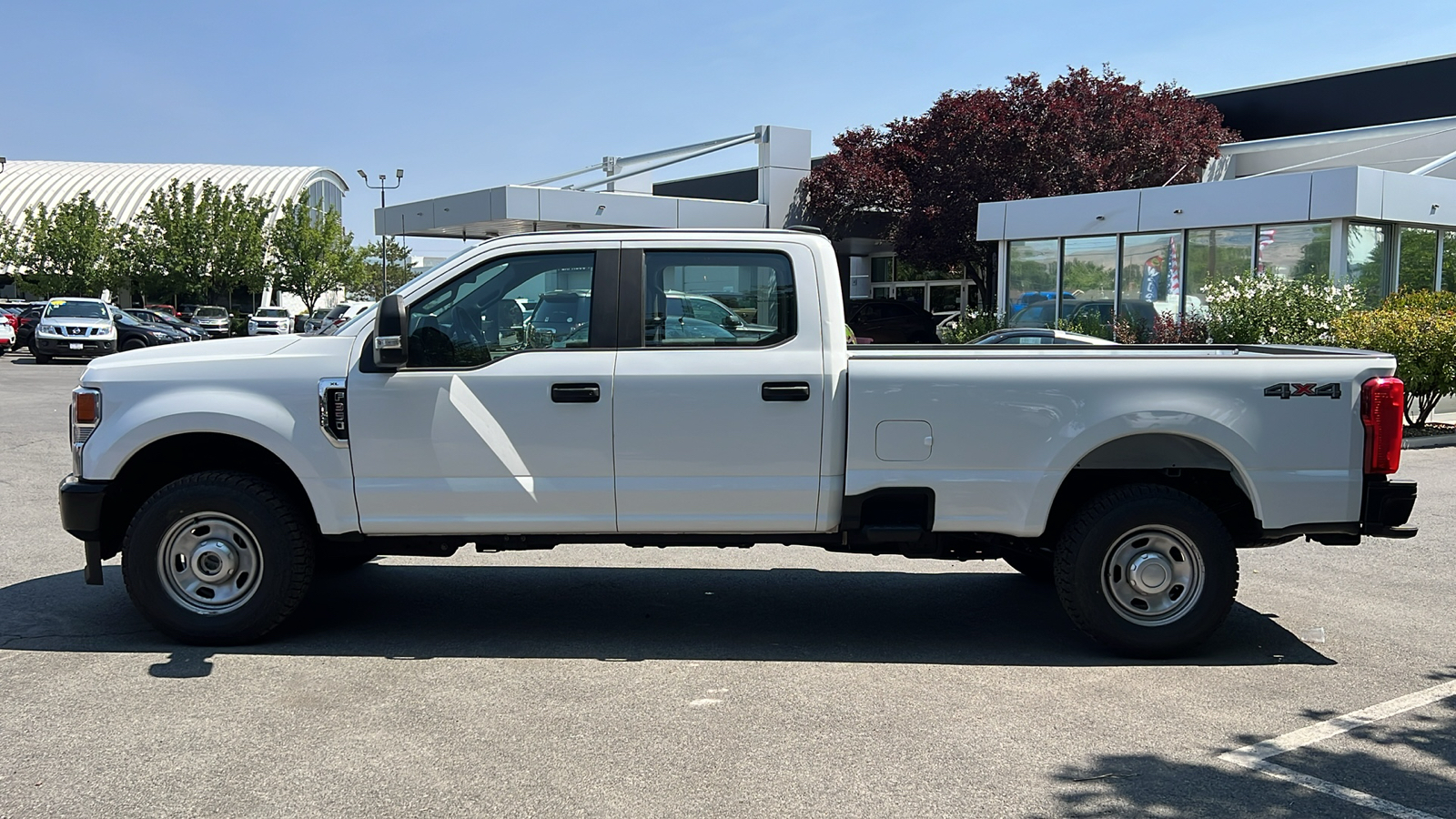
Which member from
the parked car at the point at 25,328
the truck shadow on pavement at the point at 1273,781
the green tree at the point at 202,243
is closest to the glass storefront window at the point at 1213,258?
the truck shadow on pavement at the point at 1273,781

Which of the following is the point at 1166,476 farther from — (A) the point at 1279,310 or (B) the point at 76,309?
(B) the point at 76,309

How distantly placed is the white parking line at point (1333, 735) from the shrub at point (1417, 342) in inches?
430

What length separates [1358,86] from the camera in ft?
113

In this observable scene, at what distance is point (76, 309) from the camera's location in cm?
3216

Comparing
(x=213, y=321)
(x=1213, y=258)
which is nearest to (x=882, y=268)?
(x=1213, y=258)

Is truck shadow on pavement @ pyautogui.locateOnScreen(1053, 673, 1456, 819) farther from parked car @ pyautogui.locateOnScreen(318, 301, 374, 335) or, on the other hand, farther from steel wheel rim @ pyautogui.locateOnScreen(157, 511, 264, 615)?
parked car @ pyautogui.locateOnScreen(318, 301, 374, 335)

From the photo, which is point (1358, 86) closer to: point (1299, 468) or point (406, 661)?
point (1299, 468)

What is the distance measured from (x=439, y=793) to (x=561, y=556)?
4.23m

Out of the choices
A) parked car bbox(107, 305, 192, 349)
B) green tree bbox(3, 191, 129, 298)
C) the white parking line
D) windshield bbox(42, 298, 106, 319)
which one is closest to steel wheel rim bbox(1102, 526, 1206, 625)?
the white parking line

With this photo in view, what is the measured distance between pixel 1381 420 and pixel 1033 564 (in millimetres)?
2243

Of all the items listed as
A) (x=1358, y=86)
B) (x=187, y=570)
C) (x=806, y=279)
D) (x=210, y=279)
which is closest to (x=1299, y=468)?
(x=806, y=279)

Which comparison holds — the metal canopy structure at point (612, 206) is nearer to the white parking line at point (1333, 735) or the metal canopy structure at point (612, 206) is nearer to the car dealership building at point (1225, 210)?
the car dealership building at point (1225, 210)

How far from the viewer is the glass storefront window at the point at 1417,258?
2194 centimetres

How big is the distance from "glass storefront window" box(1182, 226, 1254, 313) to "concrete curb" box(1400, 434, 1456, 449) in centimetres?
725
